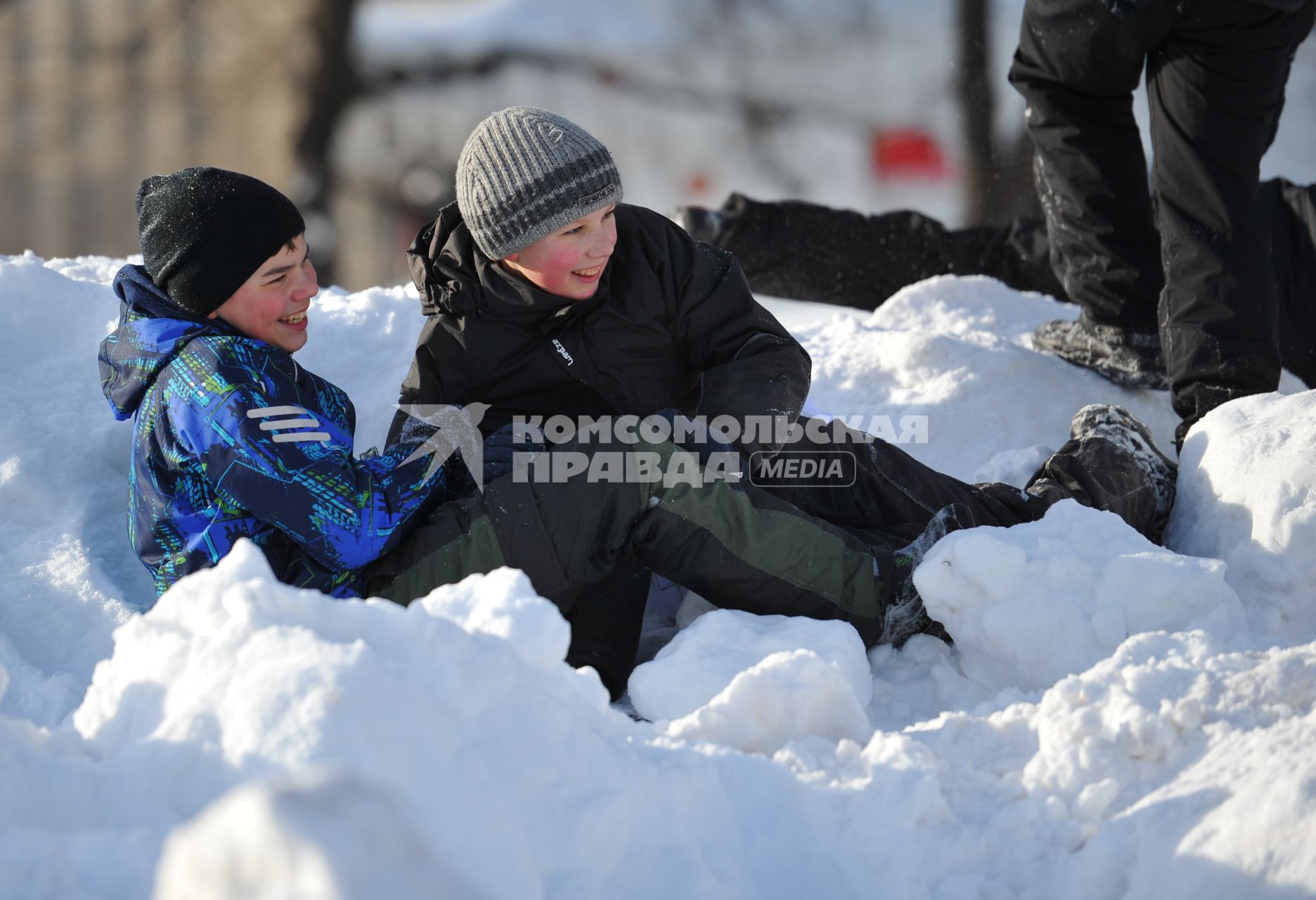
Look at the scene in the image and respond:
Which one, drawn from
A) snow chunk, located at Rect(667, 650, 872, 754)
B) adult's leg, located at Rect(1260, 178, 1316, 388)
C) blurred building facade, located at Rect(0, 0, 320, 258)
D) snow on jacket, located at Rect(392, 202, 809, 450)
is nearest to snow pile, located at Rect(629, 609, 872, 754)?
snow chunk, located at Rect(667, 650, 872, 754)

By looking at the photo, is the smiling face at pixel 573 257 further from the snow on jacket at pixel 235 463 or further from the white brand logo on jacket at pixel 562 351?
the snow on jacket at pixel 235 463

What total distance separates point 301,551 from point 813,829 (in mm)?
825

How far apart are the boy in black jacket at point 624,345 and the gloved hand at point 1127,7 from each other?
0.80 m

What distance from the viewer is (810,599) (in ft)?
5.61

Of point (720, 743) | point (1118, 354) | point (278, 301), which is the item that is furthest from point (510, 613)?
point (1118, 354)

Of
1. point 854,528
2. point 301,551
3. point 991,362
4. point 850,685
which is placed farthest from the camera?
point 991,362

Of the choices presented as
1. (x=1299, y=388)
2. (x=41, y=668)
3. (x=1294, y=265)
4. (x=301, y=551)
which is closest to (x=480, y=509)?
(x=301, y=551)

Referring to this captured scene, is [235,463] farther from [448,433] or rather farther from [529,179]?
[529,179]

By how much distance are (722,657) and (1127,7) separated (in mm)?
1564

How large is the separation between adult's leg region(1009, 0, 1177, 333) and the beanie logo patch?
3.80 feet

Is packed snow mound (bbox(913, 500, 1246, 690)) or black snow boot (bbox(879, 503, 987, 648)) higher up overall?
packed snow mound (bbox(913, 500, 1246, 690))

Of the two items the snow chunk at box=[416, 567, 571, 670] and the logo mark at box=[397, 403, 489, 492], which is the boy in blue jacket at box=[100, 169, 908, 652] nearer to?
the logo mark at box=[397, 403, 489, 492]

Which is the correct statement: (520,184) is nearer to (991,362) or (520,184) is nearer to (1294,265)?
(991,362)

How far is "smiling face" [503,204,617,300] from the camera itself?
76.0 inches
